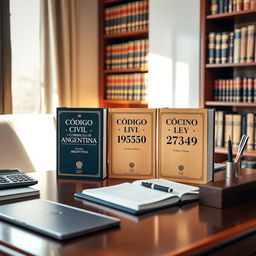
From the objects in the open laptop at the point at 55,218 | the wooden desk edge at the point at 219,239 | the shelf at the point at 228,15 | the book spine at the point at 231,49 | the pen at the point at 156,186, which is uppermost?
the shelf at the point at 228,15

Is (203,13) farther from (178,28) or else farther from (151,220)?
(151,220)

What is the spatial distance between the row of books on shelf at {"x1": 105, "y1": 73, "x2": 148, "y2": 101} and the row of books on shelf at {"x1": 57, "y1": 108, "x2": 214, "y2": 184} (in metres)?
2.27

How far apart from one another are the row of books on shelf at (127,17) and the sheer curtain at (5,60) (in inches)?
40.2

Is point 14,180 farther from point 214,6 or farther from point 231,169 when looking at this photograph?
point 214,6

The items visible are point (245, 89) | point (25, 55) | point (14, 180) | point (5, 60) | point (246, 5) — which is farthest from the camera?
point (25, 55)

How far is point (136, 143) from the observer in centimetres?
164

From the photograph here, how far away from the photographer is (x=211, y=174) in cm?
154

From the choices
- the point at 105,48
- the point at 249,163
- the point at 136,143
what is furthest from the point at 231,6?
the point at 136,143

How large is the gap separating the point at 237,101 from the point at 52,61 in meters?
1.59

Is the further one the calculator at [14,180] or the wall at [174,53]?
the wall at [174,53]

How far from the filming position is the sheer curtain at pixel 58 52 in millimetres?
3770

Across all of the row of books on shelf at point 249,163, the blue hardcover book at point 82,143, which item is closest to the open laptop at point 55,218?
the blue hardcover book at point 82,143

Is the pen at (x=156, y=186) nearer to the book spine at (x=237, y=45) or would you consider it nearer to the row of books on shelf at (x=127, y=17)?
the book spine at (x=237, y=45)

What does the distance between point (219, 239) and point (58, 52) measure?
310 centimetres
